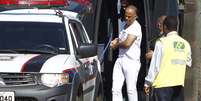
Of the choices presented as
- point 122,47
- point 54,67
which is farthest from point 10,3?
point 54,67

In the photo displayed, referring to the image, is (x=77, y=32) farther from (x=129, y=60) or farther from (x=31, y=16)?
(x=129, y=60)

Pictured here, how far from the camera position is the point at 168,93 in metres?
8.49

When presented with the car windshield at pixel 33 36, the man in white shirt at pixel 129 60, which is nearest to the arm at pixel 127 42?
the man in white shirt at pixel 129 60

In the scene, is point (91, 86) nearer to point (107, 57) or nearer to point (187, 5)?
point (187, 5)

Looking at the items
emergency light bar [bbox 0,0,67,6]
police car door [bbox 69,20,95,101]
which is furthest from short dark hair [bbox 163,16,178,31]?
emergency light bar [bbox 0,0,67,6]

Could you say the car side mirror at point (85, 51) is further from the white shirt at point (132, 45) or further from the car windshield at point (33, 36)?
the white shirt at point (132, 45)

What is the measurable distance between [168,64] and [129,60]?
93.1 inches

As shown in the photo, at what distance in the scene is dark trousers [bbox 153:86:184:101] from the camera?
27.9 feet

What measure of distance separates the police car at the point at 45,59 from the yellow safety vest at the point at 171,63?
109 centimetres

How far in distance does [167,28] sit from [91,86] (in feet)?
5.76

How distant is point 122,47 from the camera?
10.7m

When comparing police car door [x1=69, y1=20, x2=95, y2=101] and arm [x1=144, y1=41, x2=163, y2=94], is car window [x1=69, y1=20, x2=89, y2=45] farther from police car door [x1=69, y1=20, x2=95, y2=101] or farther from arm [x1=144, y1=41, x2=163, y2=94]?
arm [x1=144, y1=41, x2=163, y2=94]

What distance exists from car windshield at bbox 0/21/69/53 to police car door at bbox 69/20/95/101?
31 centimetres

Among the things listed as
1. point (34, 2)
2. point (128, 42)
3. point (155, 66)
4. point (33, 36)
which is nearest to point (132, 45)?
point (128, 42)
